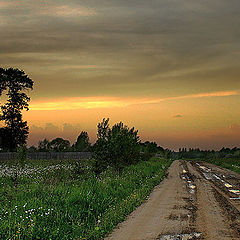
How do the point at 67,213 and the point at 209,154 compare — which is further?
the point at 209,154

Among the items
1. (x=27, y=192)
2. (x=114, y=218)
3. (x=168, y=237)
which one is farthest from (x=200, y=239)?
(x=27, y=192)

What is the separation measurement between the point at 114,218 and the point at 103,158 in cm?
1367

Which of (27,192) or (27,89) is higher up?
(27,89)

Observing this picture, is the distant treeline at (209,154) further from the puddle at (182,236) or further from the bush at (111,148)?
the puddle at (182,236)

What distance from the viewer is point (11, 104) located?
194ft

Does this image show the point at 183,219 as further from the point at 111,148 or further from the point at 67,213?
the point at 111,148

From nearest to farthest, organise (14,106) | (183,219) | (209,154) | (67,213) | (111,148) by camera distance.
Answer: (67,213) → (183,219) → (111,148) → (14,106) → (209,154)

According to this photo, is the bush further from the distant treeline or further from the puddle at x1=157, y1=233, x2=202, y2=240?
the distant treeline

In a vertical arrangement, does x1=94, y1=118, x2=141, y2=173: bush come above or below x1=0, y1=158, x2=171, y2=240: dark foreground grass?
above

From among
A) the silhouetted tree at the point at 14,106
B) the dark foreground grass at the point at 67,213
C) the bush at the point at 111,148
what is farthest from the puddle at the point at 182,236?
the silhouetted tree at the point at 14,106

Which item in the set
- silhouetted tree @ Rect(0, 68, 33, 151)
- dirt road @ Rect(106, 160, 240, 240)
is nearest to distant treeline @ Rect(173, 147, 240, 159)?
silhouetted tree @ Rect(0, 68, 33, 151)

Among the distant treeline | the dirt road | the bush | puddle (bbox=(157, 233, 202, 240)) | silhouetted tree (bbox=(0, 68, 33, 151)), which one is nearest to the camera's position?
puddle (bbox=(157, 233, 202, 240))

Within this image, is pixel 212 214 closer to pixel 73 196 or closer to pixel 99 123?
pixel 73 196

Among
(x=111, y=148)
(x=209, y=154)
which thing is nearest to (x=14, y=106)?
(x=111, y=148)
